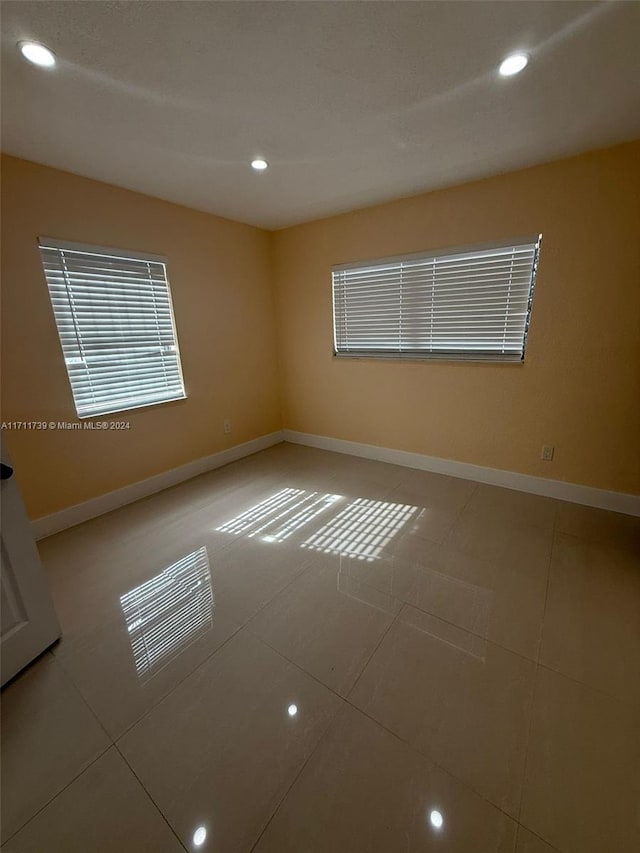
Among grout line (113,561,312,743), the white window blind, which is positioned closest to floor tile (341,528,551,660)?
grout line (113,561,312,743)

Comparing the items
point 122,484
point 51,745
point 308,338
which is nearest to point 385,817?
point 51,745

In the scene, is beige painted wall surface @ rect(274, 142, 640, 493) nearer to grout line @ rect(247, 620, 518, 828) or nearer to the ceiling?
the ceiling

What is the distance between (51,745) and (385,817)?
1136 millimetres

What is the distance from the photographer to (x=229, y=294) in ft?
11.0

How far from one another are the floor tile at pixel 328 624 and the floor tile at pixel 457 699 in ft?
0.25

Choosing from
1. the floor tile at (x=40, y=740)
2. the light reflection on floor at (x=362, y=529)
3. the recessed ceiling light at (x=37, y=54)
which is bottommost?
the floor tile at (x=40, y=740)

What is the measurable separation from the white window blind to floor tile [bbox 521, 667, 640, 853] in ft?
10.0

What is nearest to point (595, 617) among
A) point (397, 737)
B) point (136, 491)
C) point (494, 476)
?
point (397, 737)

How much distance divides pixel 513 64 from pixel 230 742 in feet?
9.20

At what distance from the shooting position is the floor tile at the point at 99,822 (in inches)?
36.4

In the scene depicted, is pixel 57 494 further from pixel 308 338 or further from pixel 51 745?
pixel 308 338

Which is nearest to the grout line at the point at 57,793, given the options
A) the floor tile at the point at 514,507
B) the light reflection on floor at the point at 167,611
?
the light reflection on floor at the point at 167,611

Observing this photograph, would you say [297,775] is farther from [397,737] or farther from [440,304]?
[440,304]

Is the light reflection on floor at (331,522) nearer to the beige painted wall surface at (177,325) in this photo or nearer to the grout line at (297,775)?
the grout line at (297,775)
